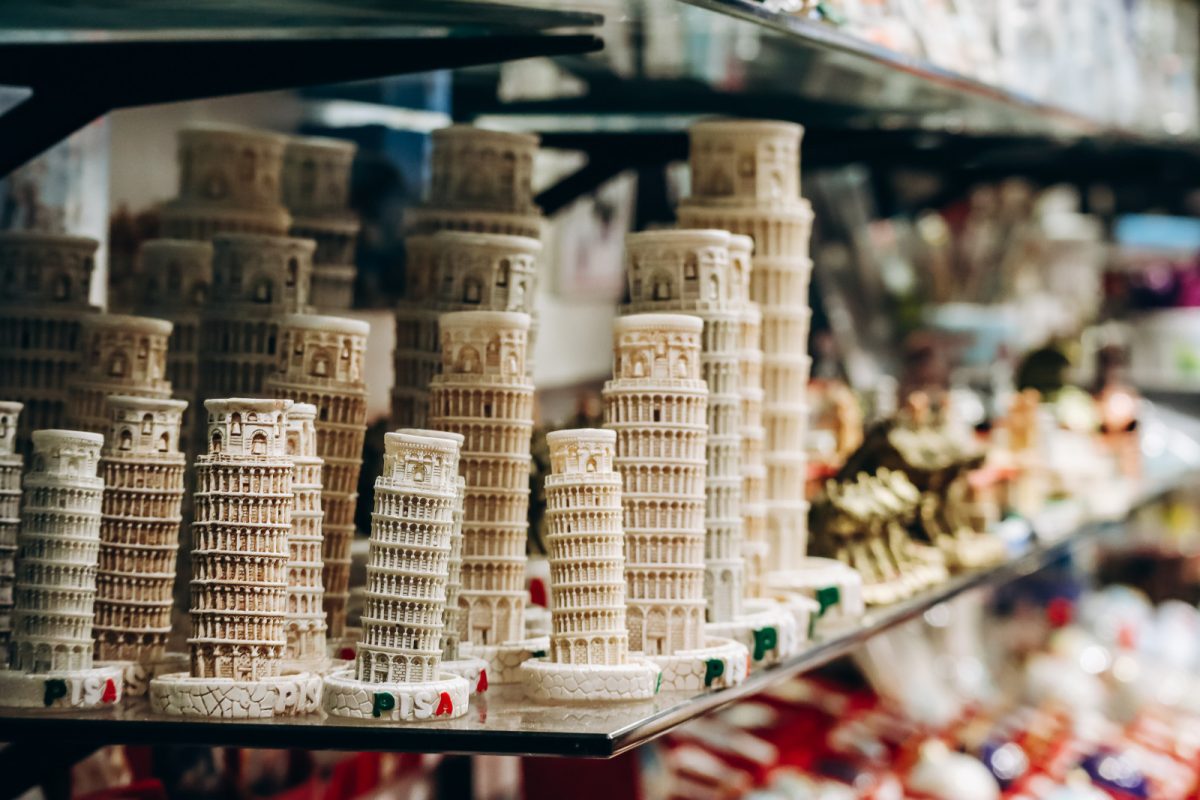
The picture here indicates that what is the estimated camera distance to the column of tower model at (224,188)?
2.15 m

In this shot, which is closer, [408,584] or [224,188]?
[408,584]

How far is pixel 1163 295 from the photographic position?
6.07 metres

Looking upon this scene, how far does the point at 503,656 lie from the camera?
6.21 feet

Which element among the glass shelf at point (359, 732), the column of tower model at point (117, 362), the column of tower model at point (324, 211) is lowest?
the glass shelf at point (359, 732)

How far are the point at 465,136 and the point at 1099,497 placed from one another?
2238 mm

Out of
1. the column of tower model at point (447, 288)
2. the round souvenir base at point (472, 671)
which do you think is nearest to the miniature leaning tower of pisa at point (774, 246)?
the column of tower model at point (447, 288)

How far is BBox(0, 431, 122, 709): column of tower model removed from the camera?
5.42 ft

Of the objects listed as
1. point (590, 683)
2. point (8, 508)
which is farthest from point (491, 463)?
point (8, 508)

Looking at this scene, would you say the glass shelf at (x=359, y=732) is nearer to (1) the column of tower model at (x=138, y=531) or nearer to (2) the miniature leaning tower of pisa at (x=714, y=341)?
(1) the column of tower model at (x=138, y=531)

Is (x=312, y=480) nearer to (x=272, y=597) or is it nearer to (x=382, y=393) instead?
(x=272, y=597)

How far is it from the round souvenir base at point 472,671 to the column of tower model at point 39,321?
1.77 ft

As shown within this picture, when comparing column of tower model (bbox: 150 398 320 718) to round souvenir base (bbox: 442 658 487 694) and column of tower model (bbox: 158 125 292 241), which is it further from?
column of tower model (bbox: 158 125 292 241)

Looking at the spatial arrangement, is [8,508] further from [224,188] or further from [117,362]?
[224,188]

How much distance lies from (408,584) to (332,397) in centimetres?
29
